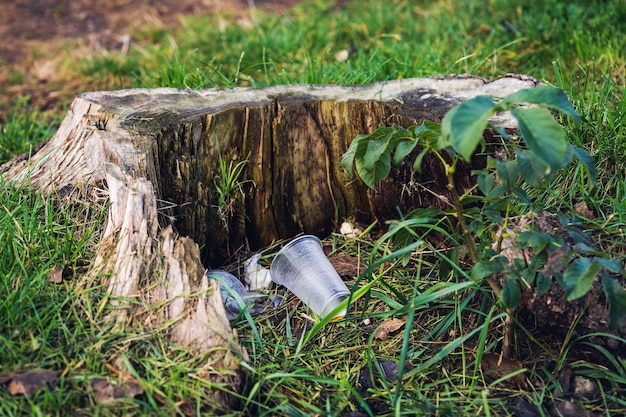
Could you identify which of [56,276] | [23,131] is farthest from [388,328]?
[23,131]

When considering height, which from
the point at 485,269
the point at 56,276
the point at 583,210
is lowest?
the point at 583,210

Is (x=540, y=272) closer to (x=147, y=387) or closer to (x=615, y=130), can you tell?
(x=615, y=130)

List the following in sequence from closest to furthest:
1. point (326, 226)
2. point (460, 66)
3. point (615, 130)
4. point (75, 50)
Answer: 1. point (615, 130)
2. point (326, 226)
3. point (460, 66)
4. point (75, 50)

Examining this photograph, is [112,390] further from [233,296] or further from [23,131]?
[23,131]

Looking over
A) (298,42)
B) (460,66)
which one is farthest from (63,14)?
(460,66)

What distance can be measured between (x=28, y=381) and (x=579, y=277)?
150 centimetres

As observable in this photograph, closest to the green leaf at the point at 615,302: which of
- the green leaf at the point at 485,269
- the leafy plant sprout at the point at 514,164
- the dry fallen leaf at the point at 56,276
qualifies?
the leafy plant sprout at the point at 514,164

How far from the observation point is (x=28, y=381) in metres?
1.73

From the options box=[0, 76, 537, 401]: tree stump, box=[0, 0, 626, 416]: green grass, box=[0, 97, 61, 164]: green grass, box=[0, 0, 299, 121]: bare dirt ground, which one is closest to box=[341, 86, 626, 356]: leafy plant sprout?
box=[0, 0, 626, 416]: green grass

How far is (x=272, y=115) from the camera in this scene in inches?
104

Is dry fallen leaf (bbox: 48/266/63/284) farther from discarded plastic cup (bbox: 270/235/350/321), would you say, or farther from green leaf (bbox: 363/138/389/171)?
green leaf (bbox: 363/138/389/171)

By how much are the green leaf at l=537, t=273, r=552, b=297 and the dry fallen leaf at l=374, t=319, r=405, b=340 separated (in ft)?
1.93

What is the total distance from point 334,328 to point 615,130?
132 centimetres

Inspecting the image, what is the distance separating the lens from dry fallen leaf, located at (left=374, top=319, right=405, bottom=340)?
2.27 m
